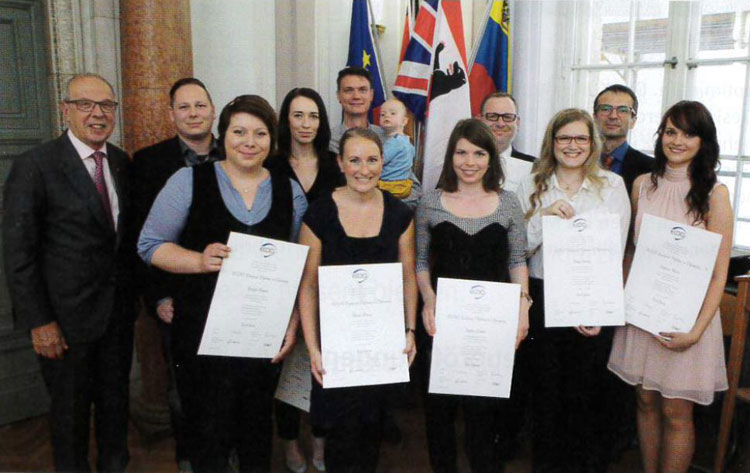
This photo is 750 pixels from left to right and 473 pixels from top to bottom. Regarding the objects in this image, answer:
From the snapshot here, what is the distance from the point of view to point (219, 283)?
6.37 ft

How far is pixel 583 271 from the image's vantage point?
7.40ft

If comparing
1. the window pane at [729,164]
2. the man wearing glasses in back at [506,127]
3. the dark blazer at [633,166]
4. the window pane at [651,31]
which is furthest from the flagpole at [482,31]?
the window pane at [729,164]

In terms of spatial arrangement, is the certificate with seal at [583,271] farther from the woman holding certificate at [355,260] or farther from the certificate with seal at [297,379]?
the certificate with seal at [297,379]

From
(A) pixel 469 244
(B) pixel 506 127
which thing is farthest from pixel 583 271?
(B) pixel 506 127

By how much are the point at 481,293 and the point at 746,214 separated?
2428mm

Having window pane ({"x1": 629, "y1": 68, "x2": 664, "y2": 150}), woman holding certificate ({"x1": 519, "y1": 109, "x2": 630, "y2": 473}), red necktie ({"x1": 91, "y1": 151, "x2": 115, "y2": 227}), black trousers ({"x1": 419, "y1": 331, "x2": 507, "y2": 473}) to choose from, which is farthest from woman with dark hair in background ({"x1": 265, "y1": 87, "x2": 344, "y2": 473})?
window pane ({"x1": 629, "y1": 68, "x2": 664, "y2": 150})

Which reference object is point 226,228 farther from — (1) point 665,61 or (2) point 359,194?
(1) point 665,61

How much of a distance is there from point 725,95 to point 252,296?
3206mm

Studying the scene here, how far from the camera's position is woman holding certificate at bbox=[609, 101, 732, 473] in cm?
220

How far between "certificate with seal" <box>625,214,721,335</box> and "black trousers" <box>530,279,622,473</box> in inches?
8.1

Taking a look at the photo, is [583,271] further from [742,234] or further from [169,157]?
[742,234]

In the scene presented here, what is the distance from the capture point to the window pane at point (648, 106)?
3.89 metres

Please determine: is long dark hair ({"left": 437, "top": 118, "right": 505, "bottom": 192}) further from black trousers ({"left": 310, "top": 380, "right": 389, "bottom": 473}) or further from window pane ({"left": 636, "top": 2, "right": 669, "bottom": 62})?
window pane ({"left": 636, "top": 2, "right": 669, "bottom": 62})

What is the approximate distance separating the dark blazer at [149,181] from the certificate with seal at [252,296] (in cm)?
45
